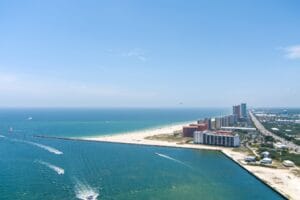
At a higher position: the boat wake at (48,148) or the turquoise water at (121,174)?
the boat wake at (48,148)

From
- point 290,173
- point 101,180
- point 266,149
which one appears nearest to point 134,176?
point 101,180

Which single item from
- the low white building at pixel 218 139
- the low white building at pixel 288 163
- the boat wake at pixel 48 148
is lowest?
the low white building at pixel 288 163

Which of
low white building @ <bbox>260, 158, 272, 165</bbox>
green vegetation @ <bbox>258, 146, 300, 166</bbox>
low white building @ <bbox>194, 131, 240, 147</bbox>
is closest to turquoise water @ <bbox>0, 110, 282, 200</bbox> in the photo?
low white building @ <bbox>260, 158, 272, 165</bbox>

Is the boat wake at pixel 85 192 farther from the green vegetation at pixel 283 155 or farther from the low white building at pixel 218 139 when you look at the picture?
the low white building at pixel 218 139

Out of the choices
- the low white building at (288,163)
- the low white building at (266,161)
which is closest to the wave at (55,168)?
the low white building at (266,161)

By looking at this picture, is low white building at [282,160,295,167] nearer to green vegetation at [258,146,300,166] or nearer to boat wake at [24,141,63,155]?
green vegetation at [258,146,300,166]

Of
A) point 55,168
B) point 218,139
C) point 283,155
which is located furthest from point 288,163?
point 55,168

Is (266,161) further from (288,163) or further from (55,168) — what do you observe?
(55,168)

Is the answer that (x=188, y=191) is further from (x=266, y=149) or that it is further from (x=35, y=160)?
(x=266, y=149)
